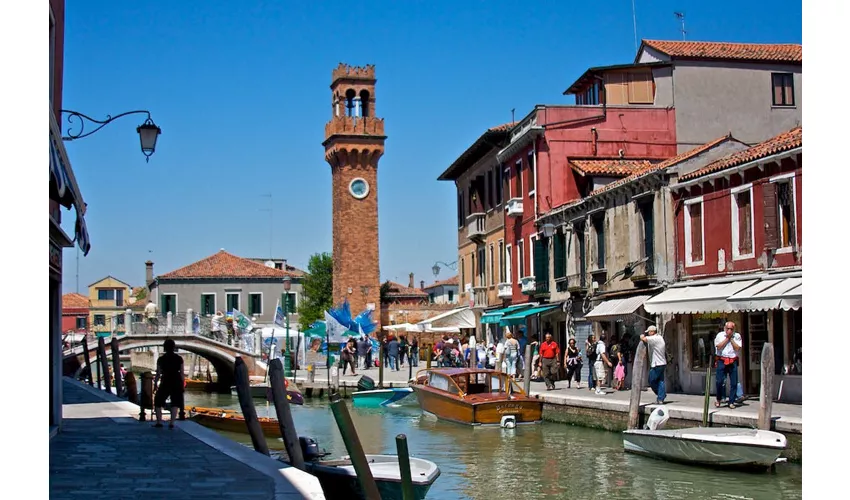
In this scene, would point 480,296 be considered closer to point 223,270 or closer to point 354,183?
point 354,183

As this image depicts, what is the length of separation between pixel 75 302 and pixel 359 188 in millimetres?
51646

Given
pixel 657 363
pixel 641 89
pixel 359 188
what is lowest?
pixel 657 363

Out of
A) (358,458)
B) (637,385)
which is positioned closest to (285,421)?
(358,458)

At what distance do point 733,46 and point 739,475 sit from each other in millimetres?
19357

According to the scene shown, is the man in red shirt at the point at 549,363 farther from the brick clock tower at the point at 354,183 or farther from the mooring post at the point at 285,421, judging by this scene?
the brick clock tower at the point at 354,183

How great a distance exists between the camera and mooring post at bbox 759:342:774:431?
14961 millimetres

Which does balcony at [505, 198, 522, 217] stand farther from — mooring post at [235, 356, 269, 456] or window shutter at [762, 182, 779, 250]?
mooring post at [235, 356, 269, 456]

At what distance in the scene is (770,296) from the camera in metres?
17.8

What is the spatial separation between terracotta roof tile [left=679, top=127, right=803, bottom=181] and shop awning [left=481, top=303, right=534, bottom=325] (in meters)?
10.9

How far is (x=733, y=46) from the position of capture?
31.5 metres

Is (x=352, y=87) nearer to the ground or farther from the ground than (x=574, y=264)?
farther from the ground
